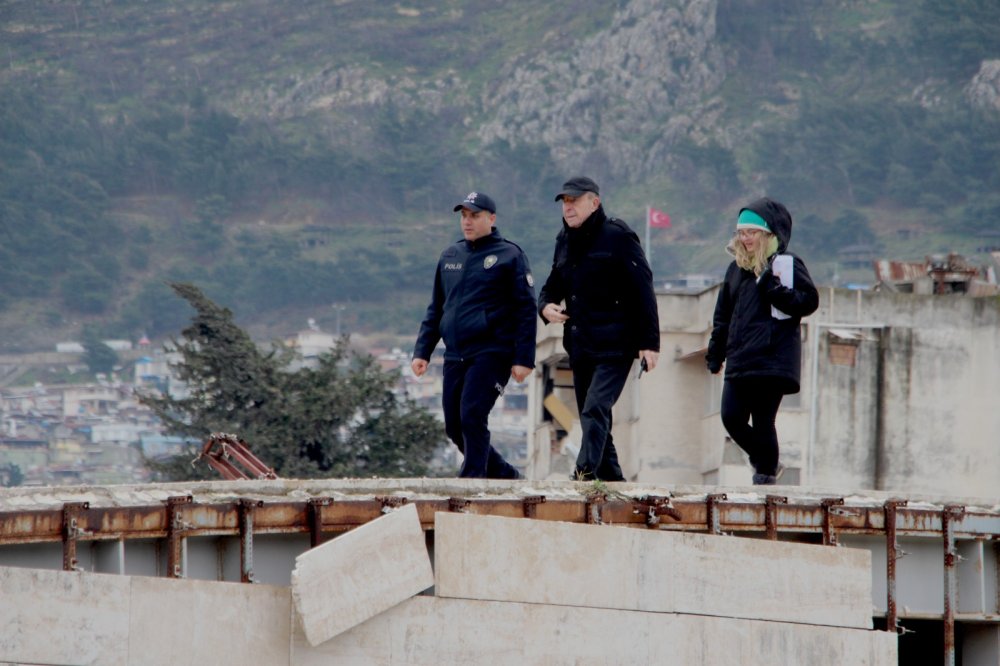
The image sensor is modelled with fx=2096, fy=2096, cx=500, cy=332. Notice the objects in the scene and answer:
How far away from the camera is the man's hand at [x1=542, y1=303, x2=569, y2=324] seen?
1385cm

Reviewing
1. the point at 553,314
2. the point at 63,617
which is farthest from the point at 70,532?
the point at 553,314

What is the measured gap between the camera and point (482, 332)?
1390 cm

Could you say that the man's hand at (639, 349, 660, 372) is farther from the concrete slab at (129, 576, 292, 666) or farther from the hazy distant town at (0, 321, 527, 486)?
the hazy distant town at (0, 321, 527, 486)

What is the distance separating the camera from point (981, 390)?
4209cm

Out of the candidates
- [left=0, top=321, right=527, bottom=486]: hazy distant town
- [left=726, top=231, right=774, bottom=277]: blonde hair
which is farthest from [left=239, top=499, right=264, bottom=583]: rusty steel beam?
[left=0, top=321, right=527, bottom=486]: hazy distant town

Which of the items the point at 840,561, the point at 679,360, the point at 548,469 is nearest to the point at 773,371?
the point at 840,561

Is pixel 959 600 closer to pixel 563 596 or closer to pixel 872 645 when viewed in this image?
pixel 872 645

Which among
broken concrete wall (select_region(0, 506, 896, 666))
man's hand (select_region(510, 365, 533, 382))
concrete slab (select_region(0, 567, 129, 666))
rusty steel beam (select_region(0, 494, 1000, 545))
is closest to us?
concrete slab (select_region(0, 567, 129, 666))

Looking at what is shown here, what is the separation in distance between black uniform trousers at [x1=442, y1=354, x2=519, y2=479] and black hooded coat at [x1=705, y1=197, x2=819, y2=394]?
1.48 m

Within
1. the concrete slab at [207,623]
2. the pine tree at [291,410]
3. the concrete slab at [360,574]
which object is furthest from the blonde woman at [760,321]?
the pine tree at [291,410]

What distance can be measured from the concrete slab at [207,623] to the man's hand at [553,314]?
381cm

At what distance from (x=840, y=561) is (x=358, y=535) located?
11.2 feet

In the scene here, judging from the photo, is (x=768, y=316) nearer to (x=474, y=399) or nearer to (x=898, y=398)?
(x=474, y=399)

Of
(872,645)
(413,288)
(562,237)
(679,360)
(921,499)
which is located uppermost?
(413,288)
